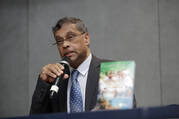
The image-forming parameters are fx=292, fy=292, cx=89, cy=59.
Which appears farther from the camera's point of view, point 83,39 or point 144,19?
point 144,19

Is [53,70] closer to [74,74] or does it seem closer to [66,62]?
[66,62]

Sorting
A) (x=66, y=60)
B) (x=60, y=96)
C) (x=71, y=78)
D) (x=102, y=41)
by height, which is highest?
(x=102, y=41)

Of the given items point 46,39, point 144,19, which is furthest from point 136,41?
point 46,39

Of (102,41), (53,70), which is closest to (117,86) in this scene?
(53,70)

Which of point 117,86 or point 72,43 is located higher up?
point 72,43

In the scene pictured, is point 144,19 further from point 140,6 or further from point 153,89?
point 153,89

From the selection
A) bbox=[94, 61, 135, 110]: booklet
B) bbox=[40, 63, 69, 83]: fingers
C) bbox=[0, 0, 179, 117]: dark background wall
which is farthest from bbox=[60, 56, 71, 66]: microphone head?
bbox=[0, 0, 179, 117]: dark background wall

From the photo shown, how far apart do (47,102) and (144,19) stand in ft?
5.98

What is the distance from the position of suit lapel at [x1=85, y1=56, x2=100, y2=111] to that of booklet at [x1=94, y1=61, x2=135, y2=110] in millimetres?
470

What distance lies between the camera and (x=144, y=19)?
3.17 meters

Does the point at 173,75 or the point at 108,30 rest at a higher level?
the point at 108,30

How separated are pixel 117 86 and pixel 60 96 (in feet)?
2.29

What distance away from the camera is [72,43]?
5.71 ft

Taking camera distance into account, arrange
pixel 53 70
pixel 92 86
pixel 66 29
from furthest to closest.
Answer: pixel 66 29
pixel 92 86
pixel 53 70
